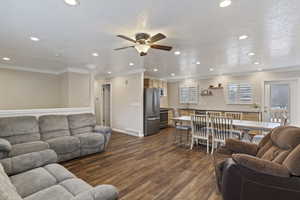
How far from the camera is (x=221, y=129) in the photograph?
3707mm

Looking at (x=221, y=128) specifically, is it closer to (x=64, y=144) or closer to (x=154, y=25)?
(x=154, y=25)

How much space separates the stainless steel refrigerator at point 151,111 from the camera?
572 cm

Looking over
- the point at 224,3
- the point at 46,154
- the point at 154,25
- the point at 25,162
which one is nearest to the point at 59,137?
the point at 46,154

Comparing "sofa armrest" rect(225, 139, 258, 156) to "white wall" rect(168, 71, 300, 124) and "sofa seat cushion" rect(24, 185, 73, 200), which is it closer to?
"sofa seat cushion" rect(24, 185, 73, 200)

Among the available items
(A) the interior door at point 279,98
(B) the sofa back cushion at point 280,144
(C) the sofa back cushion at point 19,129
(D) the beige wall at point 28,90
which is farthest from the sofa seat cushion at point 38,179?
(A) the interior door at point 279,98

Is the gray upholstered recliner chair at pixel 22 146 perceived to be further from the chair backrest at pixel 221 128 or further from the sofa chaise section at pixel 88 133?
the chair backrest at pixel 221 128

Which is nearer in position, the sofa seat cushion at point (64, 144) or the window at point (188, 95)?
the sofa seat cushion at point (64, 144)

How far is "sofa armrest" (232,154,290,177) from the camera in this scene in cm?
146

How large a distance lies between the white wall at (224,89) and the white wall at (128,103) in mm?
3021

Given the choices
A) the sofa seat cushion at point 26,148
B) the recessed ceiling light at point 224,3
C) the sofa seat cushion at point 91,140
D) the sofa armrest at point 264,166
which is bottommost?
the sofa seat cushion at point 91,140

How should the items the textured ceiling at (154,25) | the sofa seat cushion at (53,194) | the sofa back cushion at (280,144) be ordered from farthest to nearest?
the textured ceiling at (154,25) < the sofa back cushion at (280,144) < the sofa seat cushion at (53,194)

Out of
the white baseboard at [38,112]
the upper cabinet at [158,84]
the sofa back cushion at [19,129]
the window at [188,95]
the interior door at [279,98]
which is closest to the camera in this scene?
the sofa back cushion at [19,129]

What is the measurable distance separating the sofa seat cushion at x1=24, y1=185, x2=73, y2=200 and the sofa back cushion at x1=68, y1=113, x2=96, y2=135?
2629mm

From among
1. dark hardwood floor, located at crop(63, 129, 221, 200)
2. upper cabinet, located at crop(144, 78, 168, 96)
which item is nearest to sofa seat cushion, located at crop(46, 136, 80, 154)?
dark hardwood floor, located at crop(63, 129, 221, 200)
